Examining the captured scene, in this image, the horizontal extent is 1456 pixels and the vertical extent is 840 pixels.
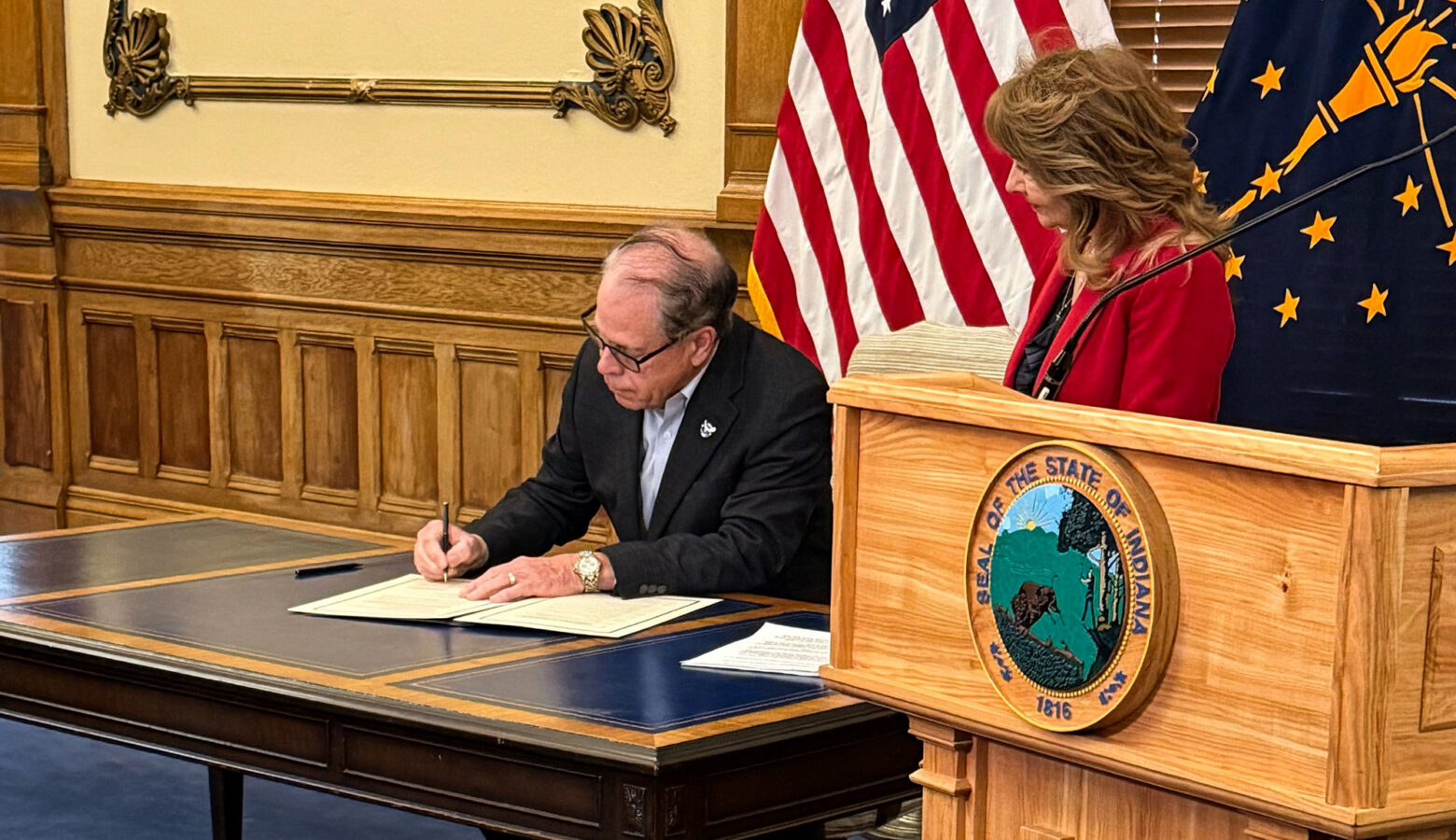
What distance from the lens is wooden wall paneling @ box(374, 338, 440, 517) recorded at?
20.0ft

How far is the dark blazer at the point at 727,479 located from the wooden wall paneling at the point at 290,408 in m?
3.01

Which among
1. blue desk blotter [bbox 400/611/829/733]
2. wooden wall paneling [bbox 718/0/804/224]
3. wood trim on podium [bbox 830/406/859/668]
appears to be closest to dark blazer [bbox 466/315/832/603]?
blue desk blotter [bbox 400/611/829/733]

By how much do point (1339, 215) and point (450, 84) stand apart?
306cm

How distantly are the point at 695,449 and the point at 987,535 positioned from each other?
167cm

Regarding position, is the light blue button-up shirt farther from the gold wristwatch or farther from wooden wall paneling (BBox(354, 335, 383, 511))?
wooden wall paneling (BBox(354, 335, 383, 511))

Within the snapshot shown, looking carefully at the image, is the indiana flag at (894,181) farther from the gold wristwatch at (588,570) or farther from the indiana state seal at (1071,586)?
the indiana state seal at (1071,586)

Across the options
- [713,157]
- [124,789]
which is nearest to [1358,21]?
[713,157]

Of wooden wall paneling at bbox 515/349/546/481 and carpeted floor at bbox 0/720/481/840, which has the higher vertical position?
wooden wall paneling at bbox 515/349/546/481

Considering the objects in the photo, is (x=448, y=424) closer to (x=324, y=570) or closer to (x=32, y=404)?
(x=32, y=404)

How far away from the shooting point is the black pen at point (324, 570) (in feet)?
10.7

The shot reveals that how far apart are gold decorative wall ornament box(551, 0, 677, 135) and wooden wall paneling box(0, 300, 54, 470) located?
2.68 meters

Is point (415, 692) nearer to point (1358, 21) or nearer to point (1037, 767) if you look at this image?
point (1037, 767)

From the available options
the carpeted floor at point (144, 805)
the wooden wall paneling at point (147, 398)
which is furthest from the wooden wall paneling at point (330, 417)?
the carpeted floor at point (144, 805)

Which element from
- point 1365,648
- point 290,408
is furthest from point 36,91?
point 1365,648
